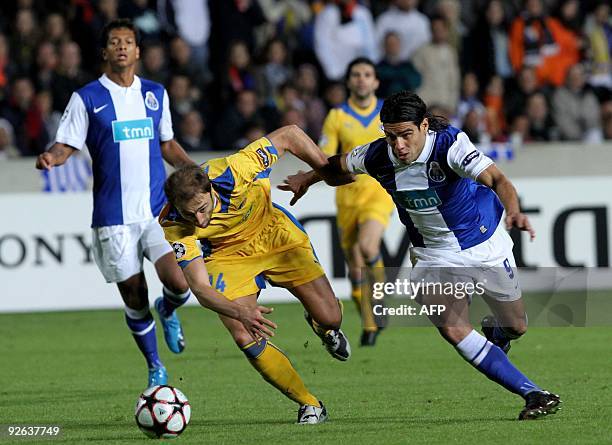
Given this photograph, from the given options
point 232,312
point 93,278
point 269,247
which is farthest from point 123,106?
point 93,278

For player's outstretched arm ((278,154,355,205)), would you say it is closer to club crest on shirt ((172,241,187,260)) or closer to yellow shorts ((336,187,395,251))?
club crest on shirt ((172,241,187,260))

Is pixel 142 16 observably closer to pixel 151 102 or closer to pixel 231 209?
pixel 151 102

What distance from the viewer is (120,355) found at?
36.3 ft

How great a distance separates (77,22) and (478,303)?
32.2ft

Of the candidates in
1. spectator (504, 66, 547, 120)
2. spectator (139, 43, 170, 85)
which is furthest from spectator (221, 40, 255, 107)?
spectator (504, 66, 547, 120)

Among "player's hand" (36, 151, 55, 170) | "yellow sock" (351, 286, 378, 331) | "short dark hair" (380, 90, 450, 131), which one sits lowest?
"yellow sock" (351, 286, 378, 331)

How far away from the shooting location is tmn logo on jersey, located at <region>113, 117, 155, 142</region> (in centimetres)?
898

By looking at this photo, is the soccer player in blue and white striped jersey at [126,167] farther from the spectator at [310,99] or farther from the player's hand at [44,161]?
the spectator at [310,99]

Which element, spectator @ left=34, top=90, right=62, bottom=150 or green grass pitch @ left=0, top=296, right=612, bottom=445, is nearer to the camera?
green grass pitch @ left=0, top=296, right=612, bottom=445

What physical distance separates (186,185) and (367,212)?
4701 mm

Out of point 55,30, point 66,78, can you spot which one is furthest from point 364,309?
point 55,30

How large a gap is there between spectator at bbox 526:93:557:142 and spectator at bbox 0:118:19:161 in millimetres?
6201

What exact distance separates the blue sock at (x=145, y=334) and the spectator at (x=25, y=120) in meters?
6.71

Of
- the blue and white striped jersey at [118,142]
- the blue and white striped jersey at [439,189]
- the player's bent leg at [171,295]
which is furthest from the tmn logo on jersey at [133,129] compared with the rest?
the blue and white striped jersey at [439,189]
